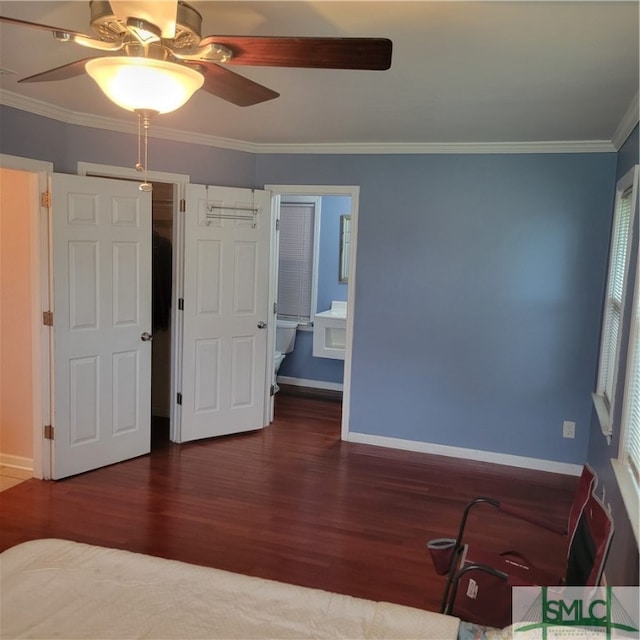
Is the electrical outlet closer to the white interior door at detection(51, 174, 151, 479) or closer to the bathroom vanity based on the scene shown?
the bathroom vanity

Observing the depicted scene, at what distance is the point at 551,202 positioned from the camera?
13.7ft

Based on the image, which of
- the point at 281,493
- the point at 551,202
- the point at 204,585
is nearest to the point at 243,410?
the point at 281,493

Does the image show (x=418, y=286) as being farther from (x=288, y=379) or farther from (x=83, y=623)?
(x=83, y=623)

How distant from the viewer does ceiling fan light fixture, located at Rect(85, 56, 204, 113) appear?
1729 millimetres

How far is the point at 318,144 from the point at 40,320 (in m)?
2.39

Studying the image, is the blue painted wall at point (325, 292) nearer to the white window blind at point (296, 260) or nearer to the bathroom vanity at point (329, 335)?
the white window blind at point (296, 260)

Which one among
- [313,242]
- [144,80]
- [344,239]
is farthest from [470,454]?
[144,80]

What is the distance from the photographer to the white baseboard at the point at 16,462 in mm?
3938

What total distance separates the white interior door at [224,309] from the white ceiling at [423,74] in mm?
596

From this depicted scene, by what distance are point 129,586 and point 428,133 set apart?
10.9 ft

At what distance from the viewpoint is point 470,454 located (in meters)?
4.52

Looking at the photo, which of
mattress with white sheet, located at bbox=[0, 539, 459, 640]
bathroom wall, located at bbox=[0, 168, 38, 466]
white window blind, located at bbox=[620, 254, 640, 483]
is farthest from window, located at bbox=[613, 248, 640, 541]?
bathroom wall, located at bbox=[0, 168, 38, 466]

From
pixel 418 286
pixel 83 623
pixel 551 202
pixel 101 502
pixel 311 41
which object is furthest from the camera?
pixel 418 286

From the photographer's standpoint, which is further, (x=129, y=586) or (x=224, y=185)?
(x=224, y=185)
